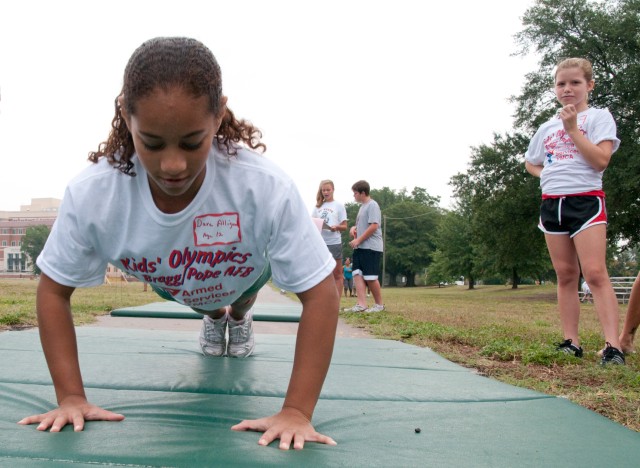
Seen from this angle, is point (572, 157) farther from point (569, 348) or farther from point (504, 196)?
point (504, 196)

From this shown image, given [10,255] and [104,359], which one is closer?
[104,359]

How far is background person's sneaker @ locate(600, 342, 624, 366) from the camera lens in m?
3.34

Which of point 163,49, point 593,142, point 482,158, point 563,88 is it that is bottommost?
point 163,49

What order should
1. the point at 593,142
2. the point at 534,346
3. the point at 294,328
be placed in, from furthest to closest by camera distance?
the point at 294,328
the point at 534,346
the point at 593,142

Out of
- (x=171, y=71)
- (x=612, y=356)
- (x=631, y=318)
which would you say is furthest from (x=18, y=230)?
(x=171, y=71)

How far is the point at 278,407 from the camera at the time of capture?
209 centimetres

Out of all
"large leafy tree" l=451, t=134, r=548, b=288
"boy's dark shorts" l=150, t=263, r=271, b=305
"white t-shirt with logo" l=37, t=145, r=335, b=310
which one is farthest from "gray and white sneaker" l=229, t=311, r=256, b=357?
"large leafy tree" l=451, t=134, r=548, b=288

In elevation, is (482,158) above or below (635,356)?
above

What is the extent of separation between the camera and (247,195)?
1.92m

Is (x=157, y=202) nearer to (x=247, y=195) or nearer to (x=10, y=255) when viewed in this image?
(x=247, y=195)

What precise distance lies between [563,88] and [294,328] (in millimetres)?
3354

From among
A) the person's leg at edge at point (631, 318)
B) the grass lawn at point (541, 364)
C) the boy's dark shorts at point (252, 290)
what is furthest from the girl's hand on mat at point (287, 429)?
the person's leg at edge at point (631, 318)

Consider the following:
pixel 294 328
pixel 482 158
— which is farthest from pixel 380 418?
pixel 482 158

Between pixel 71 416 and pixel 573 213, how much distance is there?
Answer: 10.0 ft
